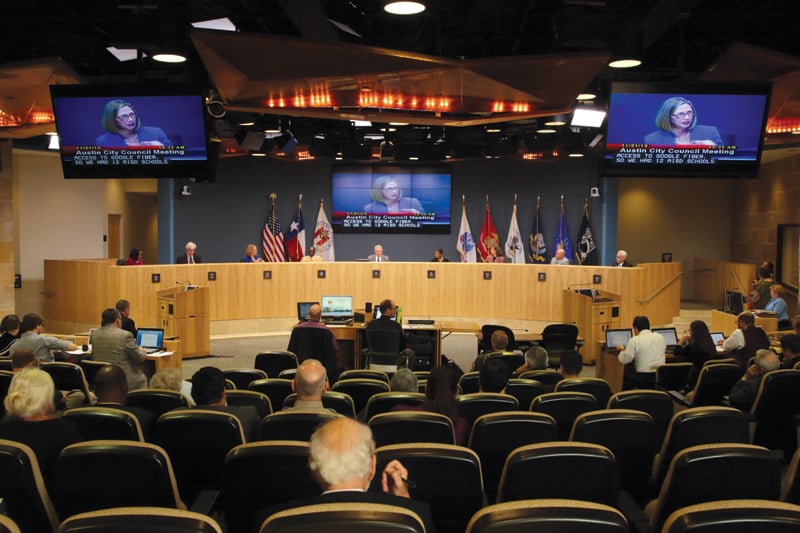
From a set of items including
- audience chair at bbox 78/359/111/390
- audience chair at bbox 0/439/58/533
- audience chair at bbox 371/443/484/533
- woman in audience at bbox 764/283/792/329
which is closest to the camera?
audience chair at bbox 0/439/58/533

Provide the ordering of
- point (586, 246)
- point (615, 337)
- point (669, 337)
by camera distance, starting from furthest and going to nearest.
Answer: point (586, 246) → point (615, 337) → point (669, 337)

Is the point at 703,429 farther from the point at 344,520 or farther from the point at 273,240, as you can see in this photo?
the point at 273,240

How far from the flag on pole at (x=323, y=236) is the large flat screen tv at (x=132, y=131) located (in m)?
10.6

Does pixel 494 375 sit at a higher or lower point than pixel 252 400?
higher

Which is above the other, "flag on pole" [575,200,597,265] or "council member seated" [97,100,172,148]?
"council member seated" [97,100,172,148]

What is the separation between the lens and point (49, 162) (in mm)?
17109

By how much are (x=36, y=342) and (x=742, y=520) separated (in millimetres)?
7267

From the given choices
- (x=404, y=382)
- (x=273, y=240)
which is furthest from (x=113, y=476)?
(x=273, y=240)

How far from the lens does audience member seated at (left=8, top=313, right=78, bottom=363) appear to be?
24.7ft

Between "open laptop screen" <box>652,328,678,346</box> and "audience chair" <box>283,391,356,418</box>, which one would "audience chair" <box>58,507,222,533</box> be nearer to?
"audience chair" <box>283,391,356,418</box>

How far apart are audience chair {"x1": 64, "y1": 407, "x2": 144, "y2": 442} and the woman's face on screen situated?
460cm

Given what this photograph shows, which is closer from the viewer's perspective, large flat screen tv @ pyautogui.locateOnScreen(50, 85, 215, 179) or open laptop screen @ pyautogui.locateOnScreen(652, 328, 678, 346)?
large flat screen tv @ pyautogui.locateOnScreen(50, 85, 215, 179)

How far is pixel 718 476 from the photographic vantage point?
3.10 meters

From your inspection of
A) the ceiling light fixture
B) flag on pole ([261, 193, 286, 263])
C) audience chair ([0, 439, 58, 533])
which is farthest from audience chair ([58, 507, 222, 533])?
flag on pole ([261, 193, 286, 263])
